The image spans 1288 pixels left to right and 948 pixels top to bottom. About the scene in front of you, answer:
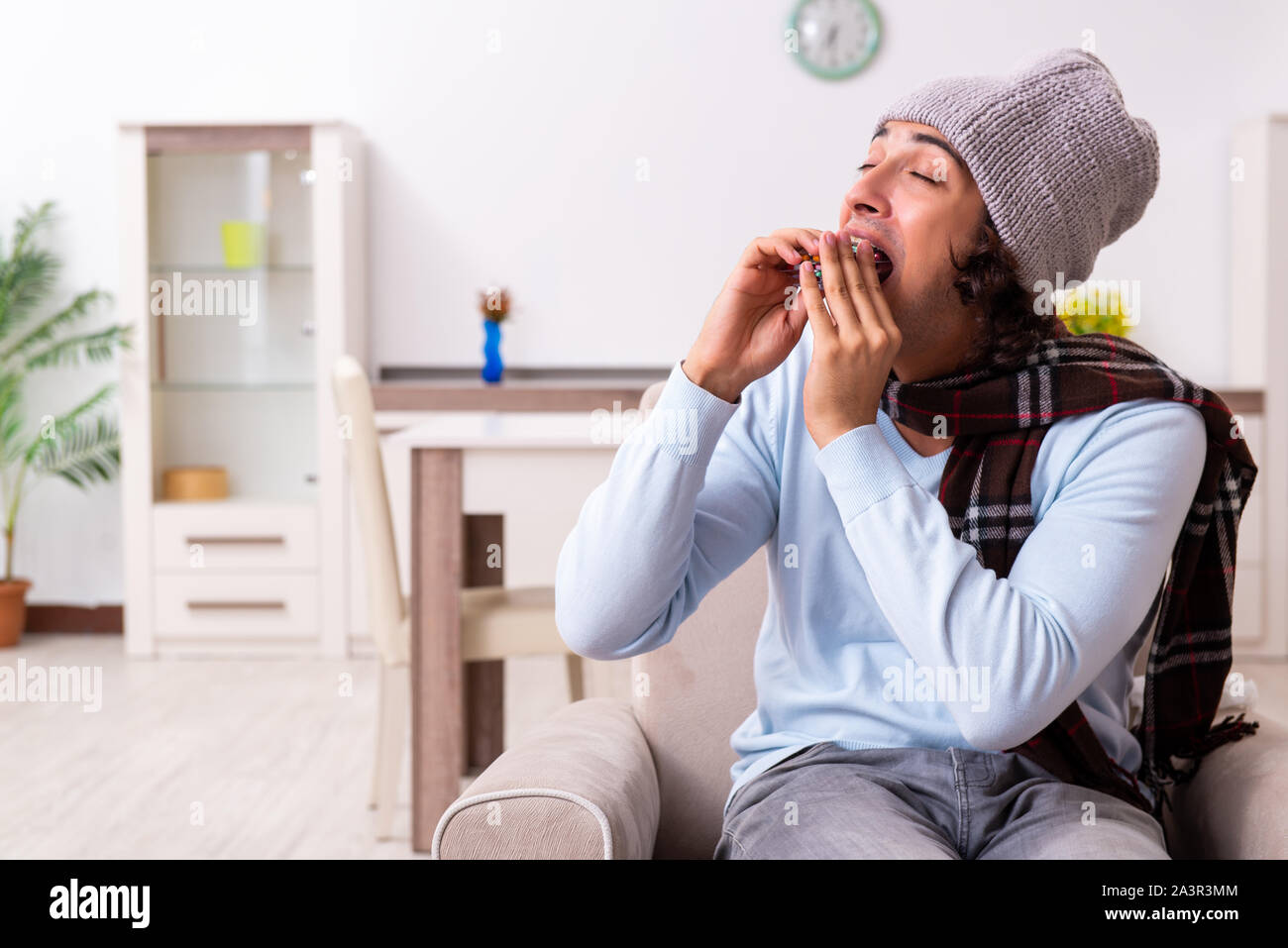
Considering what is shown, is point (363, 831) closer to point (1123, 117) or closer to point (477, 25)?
point (1123, 117)

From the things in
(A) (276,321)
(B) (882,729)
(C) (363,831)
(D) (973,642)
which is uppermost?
(A) (276,321)

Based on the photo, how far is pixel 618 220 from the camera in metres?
4.34

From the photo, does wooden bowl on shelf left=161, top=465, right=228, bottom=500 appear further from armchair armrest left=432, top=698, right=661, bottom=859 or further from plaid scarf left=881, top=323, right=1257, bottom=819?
plaid scarf left=881, top=323, right=1257, bottom=819

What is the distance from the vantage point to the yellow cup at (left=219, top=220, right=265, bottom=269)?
162 inches

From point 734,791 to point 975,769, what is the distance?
244 millimetres

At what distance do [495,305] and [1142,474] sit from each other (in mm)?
3239

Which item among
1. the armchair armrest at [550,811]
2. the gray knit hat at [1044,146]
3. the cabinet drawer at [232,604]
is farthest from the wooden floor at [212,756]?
the gray knit hat at [1044,146]

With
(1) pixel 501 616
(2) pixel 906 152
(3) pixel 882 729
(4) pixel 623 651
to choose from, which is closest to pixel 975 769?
(3) pixel 882 729

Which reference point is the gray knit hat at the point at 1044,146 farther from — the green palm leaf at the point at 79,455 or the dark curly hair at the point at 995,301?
the green palm leaf at the point at 79,455

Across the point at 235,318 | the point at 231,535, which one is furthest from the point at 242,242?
the point at 231,535

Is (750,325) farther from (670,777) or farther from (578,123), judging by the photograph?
(578,123)

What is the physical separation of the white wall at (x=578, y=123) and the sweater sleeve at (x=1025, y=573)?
3318mm

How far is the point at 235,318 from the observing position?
422cm

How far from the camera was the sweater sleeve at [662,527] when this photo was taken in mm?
1114
